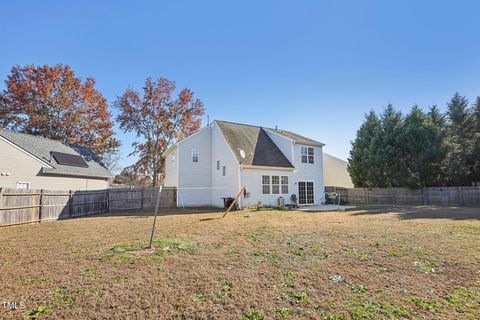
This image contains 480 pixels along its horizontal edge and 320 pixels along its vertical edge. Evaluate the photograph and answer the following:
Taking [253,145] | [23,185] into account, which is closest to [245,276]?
[253,145]

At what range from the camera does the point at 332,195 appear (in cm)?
2170

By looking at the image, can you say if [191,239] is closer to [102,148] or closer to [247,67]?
[247,67]

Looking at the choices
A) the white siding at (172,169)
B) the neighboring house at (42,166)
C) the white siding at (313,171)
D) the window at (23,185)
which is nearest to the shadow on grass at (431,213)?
the white siding at (313,171)

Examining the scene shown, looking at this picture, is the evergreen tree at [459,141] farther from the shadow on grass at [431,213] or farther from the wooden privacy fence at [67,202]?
the wooden privacy fence at [67,202]

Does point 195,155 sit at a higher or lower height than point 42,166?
higher

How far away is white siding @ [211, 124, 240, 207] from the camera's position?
18312 mm

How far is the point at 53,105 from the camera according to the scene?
25953 mm

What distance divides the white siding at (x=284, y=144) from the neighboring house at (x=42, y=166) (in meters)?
14.2

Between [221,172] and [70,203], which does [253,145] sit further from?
[70,203]

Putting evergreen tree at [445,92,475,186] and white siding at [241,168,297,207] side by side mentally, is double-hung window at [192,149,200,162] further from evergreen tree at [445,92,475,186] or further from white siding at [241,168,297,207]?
evergreen tree at [445,92,475,186]

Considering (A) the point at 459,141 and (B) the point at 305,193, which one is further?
(A) the point at 459,141

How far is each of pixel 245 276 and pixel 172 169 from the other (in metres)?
18.1

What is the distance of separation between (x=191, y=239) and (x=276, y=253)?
2.91 metres

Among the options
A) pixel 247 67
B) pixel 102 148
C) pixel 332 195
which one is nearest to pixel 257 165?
pixel 247 67
